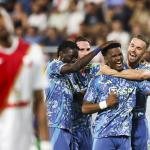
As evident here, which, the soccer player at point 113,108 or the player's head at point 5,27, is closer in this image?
the player's head at point 5,27

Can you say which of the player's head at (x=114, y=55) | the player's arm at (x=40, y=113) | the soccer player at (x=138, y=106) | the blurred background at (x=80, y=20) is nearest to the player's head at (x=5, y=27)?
the player's arm at (x=40, y=113)

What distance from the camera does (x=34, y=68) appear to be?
557 centimetres

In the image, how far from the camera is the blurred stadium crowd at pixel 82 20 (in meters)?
16.2

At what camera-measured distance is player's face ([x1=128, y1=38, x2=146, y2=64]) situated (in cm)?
886

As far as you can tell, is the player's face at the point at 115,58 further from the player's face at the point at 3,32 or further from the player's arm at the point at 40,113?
the player's face at the point at 3,32

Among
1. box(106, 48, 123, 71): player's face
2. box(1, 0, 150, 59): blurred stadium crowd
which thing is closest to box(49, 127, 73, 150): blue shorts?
box(106, 48, 123, 71): player's face

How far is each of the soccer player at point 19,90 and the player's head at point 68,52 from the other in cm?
327

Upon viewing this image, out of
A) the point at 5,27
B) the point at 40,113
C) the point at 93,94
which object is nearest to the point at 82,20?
the point at 93,94

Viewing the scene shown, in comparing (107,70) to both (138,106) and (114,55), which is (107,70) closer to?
(114,55)

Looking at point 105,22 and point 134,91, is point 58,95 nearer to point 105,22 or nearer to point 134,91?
point 134,91

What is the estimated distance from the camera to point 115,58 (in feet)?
27.4

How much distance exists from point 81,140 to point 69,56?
1.02 m

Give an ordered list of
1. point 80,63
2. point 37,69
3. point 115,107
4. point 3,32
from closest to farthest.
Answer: point 3,32 < point 37,69 < point 115,107 < point 80,63

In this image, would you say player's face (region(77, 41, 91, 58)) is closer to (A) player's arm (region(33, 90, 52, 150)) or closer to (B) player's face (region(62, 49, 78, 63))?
(B) player's face (region(62, 49, 78, 63))
